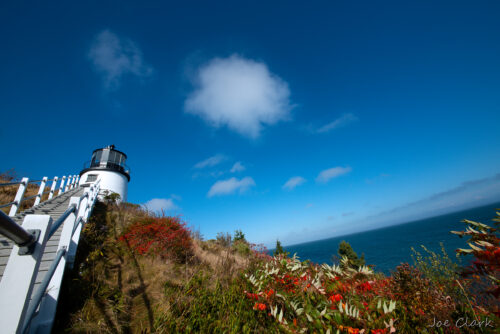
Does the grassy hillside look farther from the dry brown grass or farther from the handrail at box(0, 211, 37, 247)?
the handrail at box(0, 211, 37, 247)

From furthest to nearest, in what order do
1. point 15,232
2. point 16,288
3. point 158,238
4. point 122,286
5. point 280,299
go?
1. point 158,238
2. point 122,286
3. point 280,299
4. point 16,288
5. point 15,232

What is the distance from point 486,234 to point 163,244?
7499 millimetres

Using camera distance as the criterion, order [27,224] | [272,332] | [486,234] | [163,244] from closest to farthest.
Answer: [27,224] < [486,234] < [272,332] < [163,244]

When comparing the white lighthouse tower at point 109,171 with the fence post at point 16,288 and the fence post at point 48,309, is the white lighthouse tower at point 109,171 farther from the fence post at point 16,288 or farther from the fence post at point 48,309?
the fence post at point 16,288

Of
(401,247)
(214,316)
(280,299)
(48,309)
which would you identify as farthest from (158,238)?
(401,247)

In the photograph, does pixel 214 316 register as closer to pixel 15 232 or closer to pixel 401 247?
pixel 15 232

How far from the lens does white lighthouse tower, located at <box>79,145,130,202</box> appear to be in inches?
720

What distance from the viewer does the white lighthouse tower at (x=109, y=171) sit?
60.0ft

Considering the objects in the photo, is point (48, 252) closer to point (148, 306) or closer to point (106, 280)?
point (106, 280)

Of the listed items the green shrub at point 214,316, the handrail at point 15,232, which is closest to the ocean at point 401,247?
the handrail at point 15,232

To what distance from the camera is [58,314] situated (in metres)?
3.03

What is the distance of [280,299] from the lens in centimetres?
286

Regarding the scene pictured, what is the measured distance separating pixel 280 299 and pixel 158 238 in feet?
18.3

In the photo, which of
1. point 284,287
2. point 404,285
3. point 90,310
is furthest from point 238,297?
point 404,285
